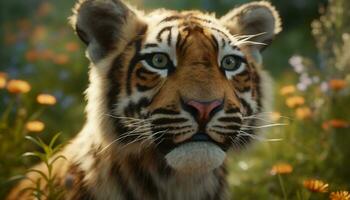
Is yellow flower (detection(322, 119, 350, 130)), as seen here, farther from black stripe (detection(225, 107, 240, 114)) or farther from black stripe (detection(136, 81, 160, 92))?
black stripe (detection(136, 81, 160, 92))

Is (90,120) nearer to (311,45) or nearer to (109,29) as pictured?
(109,29)

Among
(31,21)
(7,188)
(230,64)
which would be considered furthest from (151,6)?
(230,64)

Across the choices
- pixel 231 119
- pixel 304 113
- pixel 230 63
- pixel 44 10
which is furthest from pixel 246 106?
pixel 44 10

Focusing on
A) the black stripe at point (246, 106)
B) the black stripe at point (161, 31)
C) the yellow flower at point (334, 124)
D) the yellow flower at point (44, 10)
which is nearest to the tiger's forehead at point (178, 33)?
the black stripe at point (161, 31)

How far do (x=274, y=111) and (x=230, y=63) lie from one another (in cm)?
356

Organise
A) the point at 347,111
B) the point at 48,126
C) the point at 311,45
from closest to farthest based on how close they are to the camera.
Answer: the point at 347,111, the point at 48,126, the point at 311,45

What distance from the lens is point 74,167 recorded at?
3.89 m

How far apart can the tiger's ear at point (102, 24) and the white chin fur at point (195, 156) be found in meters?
0.88

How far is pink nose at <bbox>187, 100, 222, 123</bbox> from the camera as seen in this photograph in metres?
3.18

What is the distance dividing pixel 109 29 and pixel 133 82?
47cm

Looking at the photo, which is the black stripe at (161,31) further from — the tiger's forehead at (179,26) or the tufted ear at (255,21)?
the tufted ear at (255,21)

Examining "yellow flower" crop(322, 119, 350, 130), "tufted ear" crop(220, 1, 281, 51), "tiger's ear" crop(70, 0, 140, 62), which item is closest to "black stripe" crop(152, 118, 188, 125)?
"tiger's ear" crop(70, 0, 140, 62)

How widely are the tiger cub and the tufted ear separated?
0.05 meters

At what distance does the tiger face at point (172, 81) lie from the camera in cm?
325
